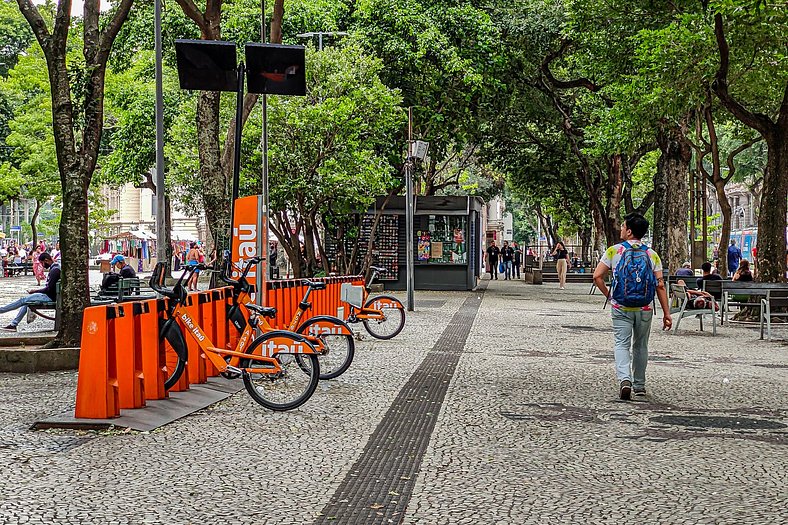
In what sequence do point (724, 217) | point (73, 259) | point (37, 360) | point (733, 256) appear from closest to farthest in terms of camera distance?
point (37, 360), point (73, 259), point (724, 217), point (733, 256)

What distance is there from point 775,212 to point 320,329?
12.0 metres

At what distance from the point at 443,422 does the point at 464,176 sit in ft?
140

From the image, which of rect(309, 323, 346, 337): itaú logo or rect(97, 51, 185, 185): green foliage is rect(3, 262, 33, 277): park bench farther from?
rect(309, 323, 346, 337): itaú logo

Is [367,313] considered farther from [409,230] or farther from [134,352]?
[409,230]

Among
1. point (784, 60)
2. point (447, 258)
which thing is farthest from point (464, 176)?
point (784, 60)

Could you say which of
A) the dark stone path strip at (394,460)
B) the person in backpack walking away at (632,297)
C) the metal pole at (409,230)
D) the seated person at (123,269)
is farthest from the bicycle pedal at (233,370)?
the metal pole at (409,230)

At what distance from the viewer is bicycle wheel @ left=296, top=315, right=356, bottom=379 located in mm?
11367

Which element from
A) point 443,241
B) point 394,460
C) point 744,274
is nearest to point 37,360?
point 394,460

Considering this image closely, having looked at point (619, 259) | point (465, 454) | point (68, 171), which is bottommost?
point (465, 454)

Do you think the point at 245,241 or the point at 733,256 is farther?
the point at 733,256

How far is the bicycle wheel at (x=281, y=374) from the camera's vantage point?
9.37m

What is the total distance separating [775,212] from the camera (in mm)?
20734

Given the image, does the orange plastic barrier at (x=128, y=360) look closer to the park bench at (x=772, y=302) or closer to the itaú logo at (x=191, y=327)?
the itaú logo at (x=191, y=327)

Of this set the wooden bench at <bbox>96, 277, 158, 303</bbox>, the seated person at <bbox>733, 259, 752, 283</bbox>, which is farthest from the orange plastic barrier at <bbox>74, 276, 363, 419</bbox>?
the seated person at <bbox>733, 259, 752, 283</bbox>
